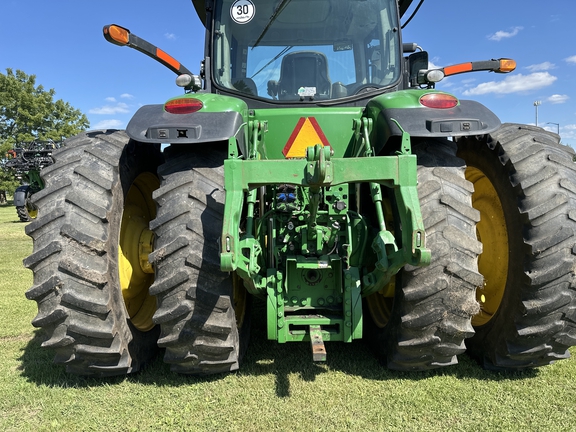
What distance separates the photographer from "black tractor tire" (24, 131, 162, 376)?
A: 2.61 m

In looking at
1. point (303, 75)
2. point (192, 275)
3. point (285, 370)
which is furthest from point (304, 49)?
point (285, 370)

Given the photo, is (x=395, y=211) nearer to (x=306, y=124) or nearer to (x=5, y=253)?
(x=306, y=124)

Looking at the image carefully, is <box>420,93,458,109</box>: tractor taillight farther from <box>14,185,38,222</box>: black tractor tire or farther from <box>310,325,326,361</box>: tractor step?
<box>14,185,38,222</box>: black tractor tire

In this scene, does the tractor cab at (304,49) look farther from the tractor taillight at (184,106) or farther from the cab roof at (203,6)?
the tractor taillight at (184,106)

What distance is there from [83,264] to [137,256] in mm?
749

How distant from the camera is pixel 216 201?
2666mm

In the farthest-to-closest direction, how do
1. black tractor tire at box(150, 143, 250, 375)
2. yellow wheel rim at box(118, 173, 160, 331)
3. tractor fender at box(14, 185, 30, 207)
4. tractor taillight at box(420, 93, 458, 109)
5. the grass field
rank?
tractor fender at box(14, 185, 30, 207) < yellow wheel rim at box(118, 173, 160, 331) < tractor taillight at box(420, 93, 458, 109) < black tractor tire at box(150, 143, 250, 375) < the grass field

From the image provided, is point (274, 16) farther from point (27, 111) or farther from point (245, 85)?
point (27, 111)

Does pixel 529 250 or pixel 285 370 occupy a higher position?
pixel 529 250

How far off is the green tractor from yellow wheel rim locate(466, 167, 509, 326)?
0.05 feet

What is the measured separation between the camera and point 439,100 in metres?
2.79

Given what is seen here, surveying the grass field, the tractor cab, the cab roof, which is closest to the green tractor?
the grass field

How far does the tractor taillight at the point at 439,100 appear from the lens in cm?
278

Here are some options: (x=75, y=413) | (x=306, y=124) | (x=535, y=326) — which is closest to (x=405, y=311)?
(x=535, y=326)
